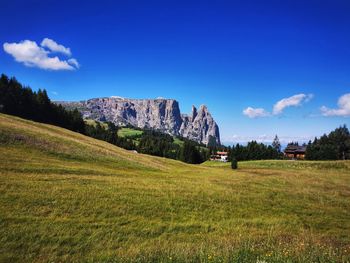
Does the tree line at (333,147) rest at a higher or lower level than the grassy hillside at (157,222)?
higher

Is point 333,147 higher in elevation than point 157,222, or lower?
higher

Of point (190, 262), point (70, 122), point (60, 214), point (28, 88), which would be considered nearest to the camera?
point (190, 262)

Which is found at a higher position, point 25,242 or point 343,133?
point 343,133

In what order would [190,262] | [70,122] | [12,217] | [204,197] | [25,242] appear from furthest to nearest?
[70,122]
[204,197]
[12,217]
[25,242]
[190,262]

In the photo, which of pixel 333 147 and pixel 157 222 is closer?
pixel 157 222

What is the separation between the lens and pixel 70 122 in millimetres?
131375

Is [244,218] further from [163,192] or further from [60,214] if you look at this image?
[60,214]

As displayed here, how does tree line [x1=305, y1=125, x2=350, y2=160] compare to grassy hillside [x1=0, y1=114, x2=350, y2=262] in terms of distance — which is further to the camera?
tree line [x1=305, y1=125, x2=350, y2=160]

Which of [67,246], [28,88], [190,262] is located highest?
[28,88]

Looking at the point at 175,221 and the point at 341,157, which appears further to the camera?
the point at 341,157

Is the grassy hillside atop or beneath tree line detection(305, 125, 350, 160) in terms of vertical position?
beneath

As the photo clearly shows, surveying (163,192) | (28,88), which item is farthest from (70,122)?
(163,192)

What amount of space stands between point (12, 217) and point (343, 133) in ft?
599

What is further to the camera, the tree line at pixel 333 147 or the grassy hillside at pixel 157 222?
the tree line at pixel 333 147
